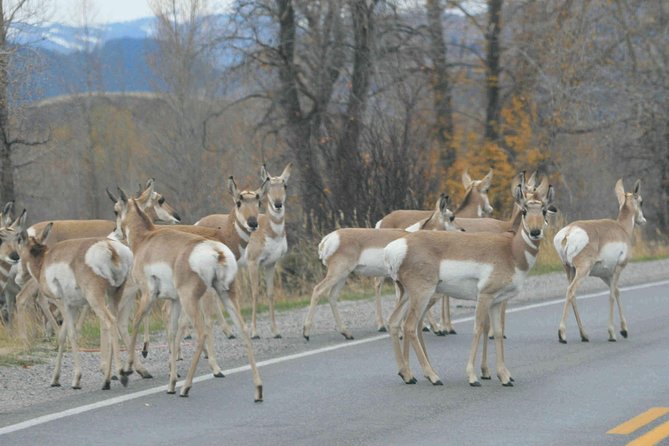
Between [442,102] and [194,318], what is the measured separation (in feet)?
98.0

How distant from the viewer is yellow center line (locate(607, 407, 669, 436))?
30.1 feet

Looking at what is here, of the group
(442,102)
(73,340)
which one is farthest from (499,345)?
(442,102)

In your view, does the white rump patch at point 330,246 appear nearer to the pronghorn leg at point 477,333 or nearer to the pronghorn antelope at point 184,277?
the pronghorn antelope at point 184,277

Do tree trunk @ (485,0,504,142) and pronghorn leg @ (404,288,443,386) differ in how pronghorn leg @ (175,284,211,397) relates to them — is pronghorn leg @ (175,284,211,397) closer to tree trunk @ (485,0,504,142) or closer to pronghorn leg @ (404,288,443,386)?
pronghorn leg @ (404,288,443,386)

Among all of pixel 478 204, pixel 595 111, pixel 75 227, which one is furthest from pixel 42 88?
pixel 595 111

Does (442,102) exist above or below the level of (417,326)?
above

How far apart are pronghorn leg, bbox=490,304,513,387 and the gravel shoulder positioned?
2.02 metres

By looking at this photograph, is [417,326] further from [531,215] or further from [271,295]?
[271,295]

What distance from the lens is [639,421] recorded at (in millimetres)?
9523

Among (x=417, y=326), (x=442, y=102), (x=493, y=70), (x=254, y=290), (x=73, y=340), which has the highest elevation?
(x=493, y=70)

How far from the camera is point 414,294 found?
11.6 meters

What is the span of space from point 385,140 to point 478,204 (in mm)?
8495

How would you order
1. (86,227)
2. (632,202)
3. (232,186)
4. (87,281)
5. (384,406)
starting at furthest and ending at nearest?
(86,227) < (632,202) < (232,186) < (87,281) < (384,406)

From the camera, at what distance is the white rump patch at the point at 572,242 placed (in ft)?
49.2
